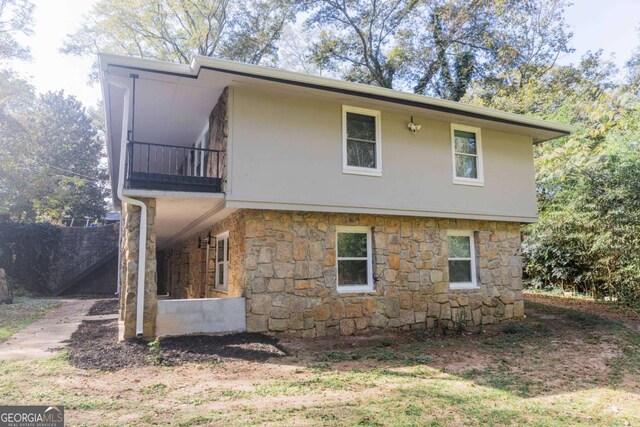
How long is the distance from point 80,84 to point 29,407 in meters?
20.9

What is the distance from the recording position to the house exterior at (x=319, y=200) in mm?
6719

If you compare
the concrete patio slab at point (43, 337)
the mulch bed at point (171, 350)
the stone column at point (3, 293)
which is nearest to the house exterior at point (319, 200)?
the mulch bed at point (171, 350)

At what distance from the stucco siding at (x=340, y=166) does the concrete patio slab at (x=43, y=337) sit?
11.6 feet

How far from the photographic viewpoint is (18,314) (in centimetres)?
1047

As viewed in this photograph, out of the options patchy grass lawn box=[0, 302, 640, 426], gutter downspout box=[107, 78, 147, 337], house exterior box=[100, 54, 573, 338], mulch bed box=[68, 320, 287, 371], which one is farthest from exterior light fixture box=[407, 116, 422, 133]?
gutter downspout box=[107, 78, 147, 337]

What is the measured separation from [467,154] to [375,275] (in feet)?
11.5

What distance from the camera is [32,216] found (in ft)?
86.4

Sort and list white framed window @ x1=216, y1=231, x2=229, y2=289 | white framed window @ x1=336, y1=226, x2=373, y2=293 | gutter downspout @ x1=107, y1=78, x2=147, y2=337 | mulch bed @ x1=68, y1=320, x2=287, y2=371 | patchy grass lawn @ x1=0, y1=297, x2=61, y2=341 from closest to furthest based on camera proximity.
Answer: mulch bed @ x1=68, y1=320, x2=287, y2=371, gutter downspout @ x1=107, y1=78, x2=147, y2=337, white framed window @ x1=336, y1=226, x2=373, y2=293, patchy grass lawn @ x1=0, y1=297, x2=61, y2=341, white framed window @ x1=216, y1=231, x2=229, y2=289

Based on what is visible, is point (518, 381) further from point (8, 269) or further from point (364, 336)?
point (8, 269)

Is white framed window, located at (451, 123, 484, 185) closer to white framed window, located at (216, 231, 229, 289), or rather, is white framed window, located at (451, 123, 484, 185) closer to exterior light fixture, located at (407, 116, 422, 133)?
exterior light fixture, located at (407, 116, 422, 133)

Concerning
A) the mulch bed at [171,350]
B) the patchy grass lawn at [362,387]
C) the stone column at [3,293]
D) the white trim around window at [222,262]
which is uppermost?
the white trim around window at [222,262]

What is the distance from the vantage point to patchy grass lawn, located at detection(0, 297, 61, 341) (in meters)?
8.09

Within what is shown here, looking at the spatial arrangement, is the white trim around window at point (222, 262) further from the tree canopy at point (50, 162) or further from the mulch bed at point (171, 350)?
the tree canopy at point (50, 162)

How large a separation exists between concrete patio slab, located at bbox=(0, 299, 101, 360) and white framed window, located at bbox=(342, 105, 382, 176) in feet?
18.4
